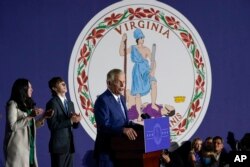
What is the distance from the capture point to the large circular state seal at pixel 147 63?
809cm

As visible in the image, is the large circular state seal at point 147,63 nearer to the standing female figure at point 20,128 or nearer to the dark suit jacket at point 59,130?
the dark suit jacket at point 59,130

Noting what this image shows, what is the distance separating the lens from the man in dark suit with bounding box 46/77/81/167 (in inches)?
229

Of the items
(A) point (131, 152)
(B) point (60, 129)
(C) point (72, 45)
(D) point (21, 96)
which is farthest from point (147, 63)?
(A) point (131, 152)

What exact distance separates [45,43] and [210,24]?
2445 millimetres

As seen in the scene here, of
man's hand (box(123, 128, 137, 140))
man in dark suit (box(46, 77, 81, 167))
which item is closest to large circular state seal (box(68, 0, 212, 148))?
man in dark suit (box(46, 77, 81, 167))

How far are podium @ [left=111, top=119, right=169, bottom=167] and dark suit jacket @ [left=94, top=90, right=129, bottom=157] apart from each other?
0.27 ft

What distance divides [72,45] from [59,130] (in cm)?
230

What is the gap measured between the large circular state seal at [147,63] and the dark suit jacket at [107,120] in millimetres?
3189

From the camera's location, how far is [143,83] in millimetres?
8422

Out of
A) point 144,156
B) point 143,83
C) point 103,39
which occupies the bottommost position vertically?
point 144,156

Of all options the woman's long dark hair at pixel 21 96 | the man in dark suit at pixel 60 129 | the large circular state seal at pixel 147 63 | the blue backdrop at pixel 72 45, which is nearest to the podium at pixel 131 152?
the woman's long dark hair at pixel 21 96

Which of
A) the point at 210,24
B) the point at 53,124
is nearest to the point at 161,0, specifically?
the point at 210,24

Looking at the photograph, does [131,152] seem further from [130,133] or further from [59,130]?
→ [59,130]

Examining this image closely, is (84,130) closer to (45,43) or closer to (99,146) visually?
(45,43)
